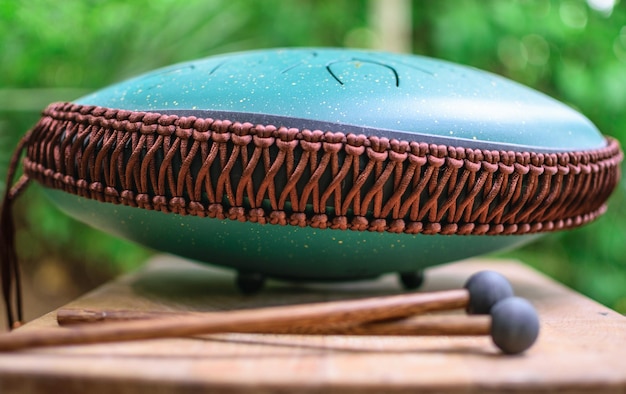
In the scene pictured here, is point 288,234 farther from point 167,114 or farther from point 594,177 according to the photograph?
point 594,177

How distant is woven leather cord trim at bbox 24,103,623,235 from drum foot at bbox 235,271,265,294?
0.53ft

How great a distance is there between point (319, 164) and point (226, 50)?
1.00 m

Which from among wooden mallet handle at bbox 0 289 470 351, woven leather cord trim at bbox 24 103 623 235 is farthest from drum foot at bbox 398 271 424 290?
wooden mallet handle at bbox 0 289 470 351

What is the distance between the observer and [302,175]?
1.76ft

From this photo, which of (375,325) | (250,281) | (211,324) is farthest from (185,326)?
(250,281)

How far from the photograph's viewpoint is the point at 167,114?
58 centimetres

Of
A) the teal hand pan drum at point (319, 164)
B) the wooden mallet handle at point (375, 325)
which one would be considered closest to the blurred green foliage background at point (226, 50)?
the teal hand pan drum at point (319, 164)

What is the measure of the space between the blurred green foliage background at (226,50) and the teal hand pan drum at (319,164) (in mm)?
651

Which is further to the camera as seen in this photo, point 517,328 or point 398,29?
point 398,29

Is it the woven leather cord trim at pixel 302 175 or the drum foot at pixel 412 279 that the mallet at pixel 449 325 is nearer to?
the woven leather cord trim at pixel 302 175

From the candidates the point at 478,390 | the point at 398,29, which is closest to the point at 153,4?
the point at 398,29

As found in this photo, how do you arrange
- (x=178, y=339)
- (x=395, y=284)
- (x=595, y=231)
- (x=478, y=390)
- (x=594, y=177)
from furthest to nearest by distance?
1. (x=595, y=231)
2. (x=395, y=284)
3. (x=594, y=177)
4. (x=178, y=339)
5. (x=478, y=390)

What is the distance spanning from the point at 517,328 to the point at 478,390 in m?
0.07

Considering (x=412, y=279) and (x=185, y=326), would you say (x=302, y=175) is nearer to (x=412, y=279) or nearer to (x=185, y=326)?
A: (x=185, y=326)
